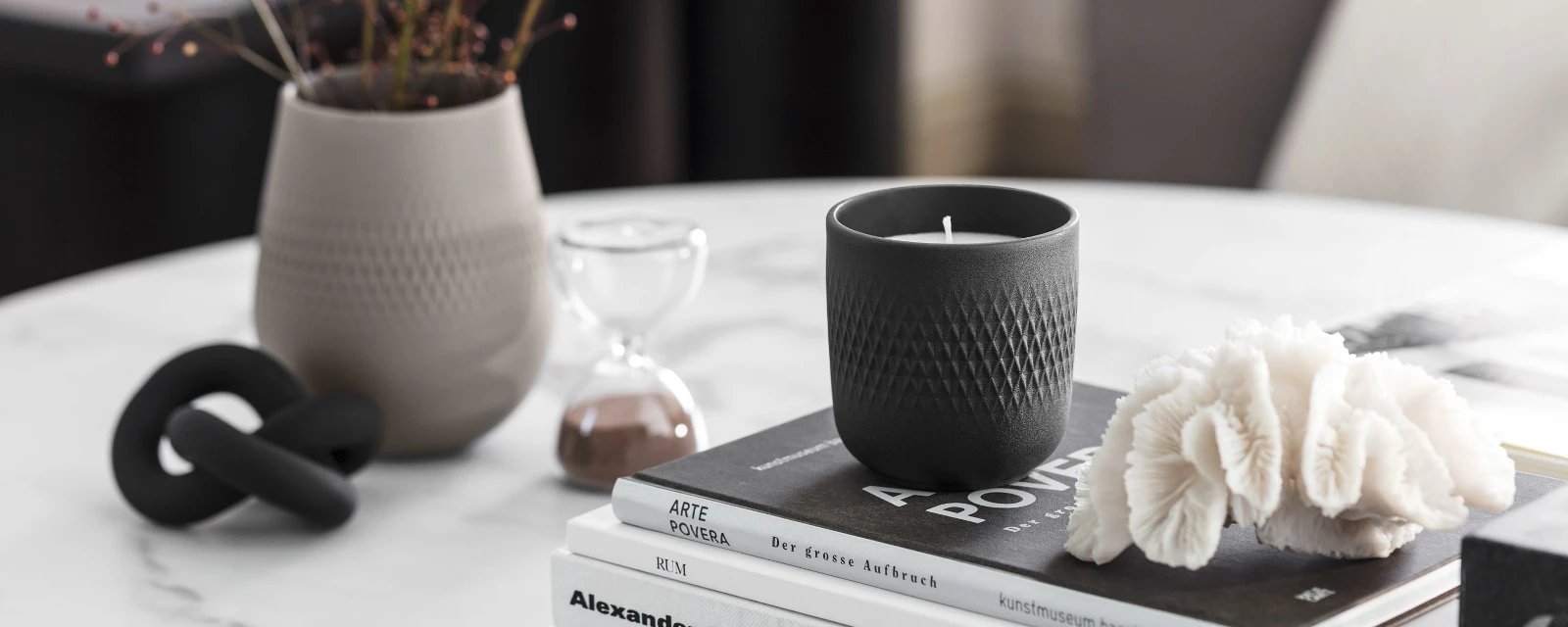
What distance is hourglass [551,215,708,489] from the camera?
0.72 metres

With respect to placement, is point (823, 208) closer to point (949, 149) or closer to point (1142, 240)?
point (1142, 240)

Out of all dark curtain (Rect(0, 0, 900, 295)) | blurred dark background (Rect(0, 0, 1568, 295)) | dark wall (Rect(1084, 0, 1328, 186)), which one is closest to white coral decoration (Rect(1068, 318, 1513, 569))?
blurred dark background (Rect(0, 0, 1568, 295))

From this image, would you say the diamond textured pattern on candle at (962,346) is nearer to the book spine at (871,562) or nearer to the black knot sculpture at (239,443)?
the book spine at (871,562)

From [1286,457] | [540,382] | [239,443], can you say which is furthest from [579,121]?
[1286,457]

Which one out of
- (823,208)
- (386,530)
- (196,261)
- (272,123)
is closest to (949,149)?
(272,123)

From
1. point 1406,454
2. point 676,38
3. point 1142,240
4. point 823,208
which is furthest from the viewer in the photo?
point 676,38

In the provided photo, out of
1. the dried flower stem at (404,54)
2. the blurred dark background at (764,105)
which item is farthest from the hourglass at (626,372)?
the blurred dark background at (764,105)

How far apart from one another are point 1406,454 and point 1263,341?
0.05m

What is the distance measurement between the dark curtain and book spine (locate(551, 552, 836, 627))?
129cm

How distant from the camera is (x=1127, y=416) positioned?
0.46 metres

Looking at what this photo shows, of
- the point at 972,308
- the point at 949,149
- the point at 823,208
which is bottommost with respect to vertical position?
the point at 949,149

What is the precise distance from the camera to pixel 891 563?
487 mm

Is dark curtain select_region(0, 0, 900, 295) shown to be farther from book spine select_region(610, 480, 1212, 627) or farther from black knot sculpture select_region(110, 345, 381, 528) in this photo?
book spine select_region(610, 480, 1212, 627)

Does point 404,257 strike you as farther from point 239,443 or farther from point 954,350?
point 954,350
